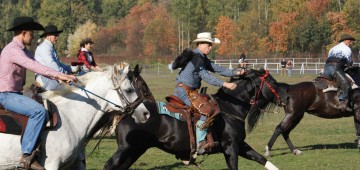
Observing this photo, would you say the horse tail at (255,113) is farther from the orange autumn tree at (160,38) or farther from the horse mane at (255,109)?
the orange autumn tree at (160,38)

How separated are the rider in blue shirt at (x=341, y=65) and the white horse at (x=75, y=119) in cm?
932

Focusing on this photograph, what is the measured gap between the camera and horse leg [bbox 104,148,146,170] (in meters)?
10.8

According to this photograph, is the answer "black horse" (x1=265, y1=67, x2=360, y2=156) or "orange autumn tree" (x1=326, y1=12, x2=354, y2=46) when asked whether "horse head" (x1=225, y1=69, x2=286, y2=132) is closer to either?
"black horse" (x1=265, y1=67, x2=360, y2=156)

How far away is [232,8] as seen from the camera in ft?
390

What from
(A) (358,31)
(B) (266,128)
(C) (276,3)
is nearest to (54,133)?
(B) (266,128)

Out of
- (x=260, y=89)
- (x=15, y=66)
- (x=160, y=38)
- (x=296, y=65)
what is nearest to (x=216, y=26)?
(x=160, y=38)

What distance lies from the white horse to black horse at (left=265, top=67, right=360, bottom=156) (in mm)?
8574

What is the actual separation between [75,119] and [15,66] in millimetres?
1074

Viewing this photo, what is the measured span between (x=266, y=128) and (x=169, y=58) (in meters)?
82.2

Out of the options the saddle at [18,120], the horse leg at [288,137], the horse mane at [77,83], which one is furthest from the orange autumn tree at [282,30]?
the saddle at [18,120]

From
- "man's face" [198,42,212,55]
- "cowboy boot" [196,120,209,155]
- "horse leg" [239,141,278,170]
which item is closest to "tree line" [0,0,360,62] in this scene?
"horse leg" [239,141,278,170]

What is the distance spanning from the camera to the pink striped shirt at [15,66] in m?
8.50

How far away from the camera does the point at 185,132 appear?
1113 cm

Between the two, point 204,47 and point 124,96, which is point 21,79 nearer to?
point 124,96
